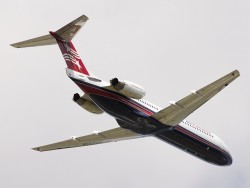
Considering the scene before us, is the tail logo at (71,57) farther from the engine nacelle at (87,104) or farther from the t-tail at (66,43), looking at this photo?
the engine nacelle at (87,104)

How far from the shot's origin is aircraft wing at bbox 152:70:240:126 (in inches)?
2044

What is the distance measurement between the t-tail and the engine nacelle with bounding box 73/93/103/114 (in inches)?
110

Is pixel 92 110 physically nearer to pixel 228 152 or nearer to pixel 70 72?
pixel 70 72

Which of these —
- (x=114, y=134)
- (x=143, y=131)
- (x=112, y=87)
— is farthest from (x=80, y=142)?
(x=112, y=87)

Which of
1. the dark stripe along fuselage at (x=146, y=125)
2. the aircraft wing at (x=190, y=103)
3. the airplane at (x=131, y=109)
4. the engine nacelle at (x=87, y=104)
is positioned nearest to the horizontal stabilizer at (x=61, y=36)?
the airplane at (x=131, y=109)

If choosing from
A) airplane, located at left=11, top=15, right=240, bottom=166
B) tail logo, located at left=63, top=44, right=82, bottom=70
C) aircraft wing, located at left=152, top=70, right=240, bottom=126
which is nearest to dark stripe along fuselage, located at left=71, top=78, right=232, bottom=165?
airplane, located at left=11, top=15, right=240, bottom=166

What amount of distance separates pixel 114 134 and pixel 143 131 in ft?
15.3

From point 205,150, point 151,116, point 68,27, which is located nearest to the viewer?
point 68,27

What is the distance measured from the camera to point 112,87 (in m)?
53.8

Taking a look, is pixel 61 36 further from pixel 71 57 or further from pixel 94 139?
pixel 94 139

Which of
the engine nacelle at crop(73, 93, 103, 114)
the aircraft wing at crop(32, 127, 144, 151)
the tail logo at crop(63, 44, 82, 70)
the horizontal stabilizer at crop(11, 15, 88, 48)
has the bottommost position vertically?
the aircraft wing at crop(32, 127, 144, 151)

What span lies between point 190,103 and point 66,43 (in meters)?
9.88

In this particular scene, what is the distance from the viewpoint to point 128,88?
53281 millimetres

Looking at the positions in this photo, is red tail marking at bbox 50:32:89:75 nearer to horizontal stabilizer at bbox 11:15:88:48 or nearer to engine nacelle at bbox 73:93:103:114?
horizontal stabilizer at bbox 11:15:88:48
